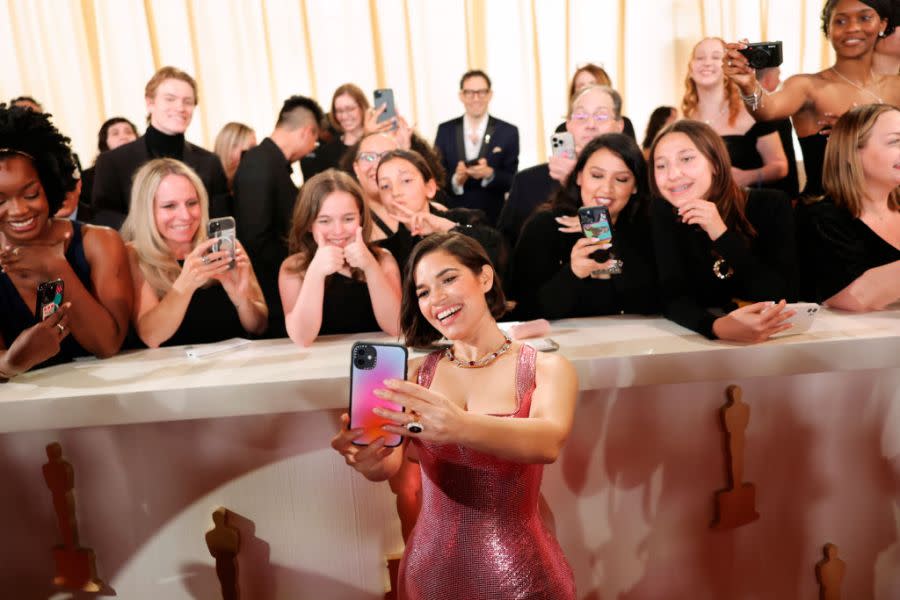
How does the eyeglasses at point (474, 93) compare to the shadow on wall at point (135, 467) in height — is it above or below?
above

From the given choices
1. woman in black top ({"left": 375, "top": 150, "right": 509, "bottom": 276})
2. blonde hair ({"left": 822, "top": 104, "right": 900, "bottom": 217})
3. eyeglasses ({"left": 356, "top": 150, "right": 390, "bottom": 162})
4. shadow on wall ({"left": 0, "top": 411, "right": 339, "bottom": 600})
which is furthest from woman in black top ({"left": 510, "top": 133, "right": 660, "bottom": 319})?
eyeglasses ({"left": 356, "top": 150, "right": 390, "bottom": 162})

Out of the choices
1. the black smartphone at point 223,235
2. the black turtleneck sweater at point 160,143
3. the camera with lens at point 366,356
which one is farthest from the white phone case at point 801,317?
the black turtleneck sweater at point 160,143

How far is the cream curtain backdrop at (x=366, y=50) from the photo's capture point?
17.7 feet

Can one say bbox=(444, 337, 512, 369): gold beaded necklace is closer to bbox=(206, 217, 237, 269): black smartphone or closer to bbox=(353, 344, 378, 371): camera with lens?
bbox=(353, 344, 378, 371): camera with lens

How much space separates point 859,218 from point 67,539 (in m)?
2.31

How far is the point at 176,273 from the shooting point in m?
2.34

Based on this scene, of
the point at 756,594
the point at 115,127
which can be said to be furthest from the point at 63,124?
the point at 756,594

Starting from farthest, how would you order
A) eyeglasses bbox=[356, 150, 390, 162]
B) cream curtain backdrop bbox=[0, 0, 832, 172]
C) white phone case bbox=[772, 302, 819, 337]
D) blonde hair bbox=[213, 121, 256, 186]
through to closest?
1. cream curtain backdrop bbox=[0, 0, 832, 172]
2. blonde hair bbox=[213, 121, 256, 186]
3. eyeglasses bbox=[356, 150, 390, 162]
4. white phone case bbox=[772, 302, 819, 337]

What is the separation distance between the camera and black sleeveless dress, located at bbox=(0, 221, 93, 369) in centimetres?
209

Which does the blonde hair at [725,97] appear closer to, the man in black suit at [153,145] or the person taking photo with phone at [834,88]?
the person taking photo with phone at [834,88]

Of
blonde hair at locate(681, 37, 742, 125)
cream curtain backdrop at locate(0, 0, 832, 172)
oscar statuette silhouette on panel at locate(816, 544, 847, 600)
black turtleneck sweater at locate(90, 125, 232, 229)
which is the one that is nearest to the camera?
oscar statuette silhouette on panel at locate(816, 544, 847, 600)

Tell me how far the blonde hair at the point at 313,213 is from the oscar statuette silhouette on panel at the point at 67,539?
791mm

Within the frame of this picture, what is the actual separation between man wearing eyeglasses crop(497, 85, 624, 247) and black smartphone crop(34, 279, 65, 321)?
1.54m

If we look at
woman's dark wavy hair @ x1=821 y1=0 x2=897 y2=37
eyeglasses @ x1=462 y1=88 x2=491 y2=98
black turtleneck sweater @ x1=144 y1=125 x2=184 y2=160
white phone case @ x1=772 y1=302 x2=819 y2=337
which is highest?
eyeglasses @ x1=462 y1=88 x2=491 y2=98
